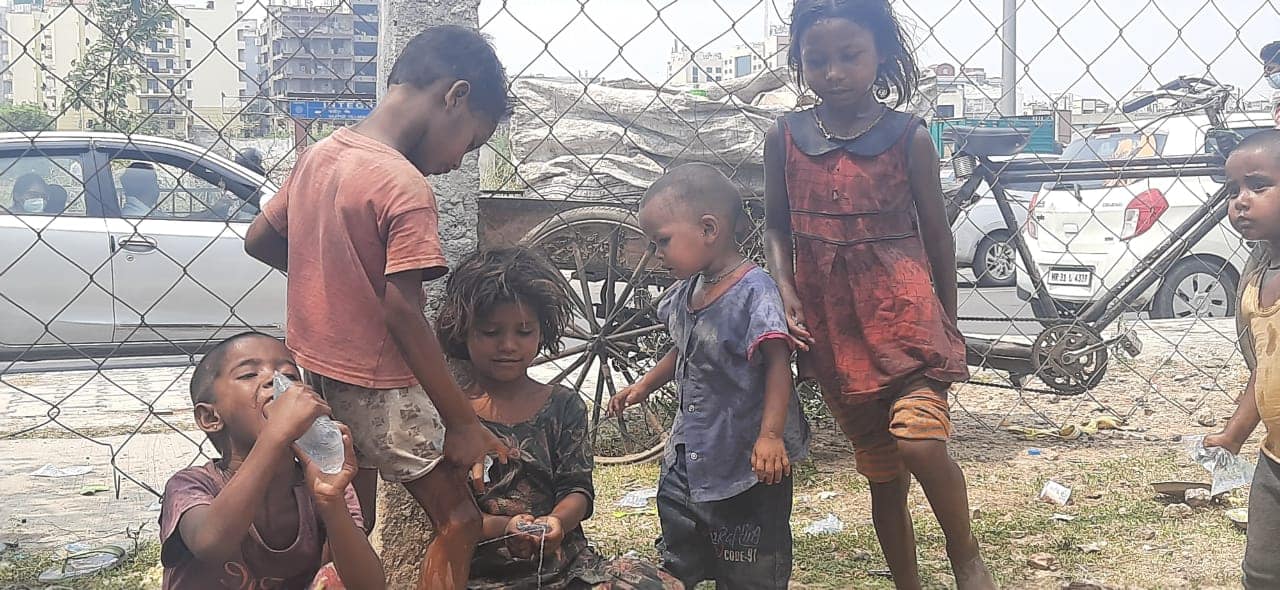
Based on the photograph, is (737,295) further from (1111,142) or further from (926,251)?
(1111,142)

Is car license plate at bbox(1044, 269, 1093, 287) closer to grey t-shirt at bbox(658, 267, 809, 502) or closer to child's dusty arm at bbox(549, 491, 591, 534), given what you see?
grey t-shirt at bbox(658, 267, 809, 502)

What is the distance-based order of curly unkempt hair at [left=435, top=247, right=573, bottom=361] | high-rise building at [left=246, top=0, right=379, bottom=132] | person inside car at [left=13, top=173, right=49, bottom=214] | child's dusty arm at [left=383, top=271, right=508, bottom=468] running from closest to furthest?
child's dusty arm at [left=383, top=271, right=508, bottom=468]
curly unkempt hair at [left=435, top=247, right=573, bottom=361]
high-rise building at [left=246, top=0, right=379, bottom=132]
person inside car at [left=13, top=173, right=49, bottom=214]

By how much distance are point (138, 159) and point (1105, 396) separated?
4733 millimetres

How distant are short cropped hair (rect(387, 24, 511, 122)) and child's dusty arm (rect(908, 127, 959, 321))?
96 cm

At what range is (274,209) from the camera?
2291 millimetres

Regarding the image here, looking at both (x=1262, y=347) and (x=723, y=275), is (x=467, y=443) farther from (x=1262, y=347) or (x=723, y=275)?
(x=1262, y=347)

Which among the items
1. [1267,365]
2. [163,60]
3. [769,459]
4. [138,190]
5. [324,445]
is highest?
[163,60]

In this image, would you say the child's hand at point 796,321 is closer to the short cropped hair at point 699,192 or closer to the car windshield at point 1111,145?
the short cropped hair at point 699,192

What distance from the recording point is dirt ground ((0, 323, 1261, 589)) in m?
3.24

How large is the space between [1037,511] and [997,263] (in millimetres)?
3032

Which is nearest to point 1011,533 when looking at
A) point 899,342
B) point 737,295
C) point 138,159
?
point 899,342

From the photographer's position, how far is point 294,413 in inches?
75.3

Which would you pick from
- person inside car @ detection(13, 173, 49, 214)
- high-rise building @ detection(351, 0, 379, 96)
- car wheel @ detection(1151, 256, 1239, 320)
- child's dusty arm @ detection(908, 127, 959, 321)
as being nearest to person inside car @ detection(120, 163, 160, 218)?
person inside car @ detection(13, 173, 49, 214)

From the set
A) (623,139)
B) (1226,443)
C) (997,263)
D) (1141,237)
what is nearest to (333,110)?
(623,139)
